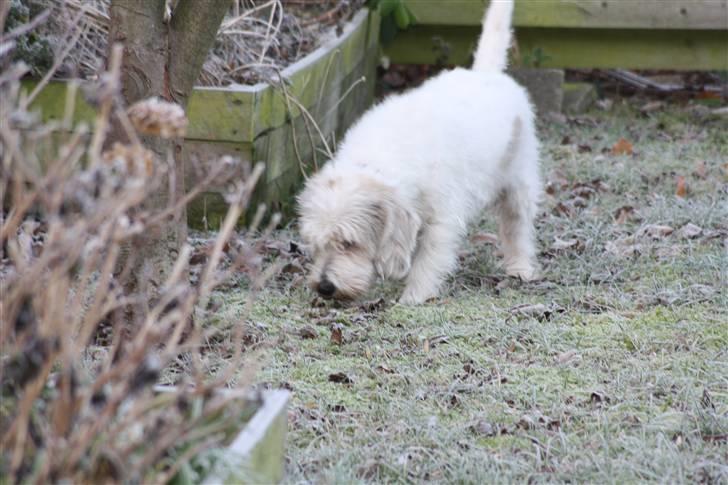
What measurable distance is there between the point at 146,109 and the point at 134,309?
1.93m

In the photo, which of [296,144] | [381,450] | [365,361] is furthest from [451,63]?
[381,450]

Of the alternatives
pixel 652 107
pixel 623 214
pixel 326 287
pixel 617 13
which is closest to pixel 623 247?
pixel 623 214

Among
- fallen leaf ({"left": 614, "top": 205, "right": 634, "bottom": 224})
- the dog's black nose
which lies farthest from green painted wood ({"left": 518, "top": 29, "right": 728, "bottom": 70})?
the dog's black nose

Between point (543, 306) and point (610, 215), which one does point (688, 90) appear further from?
point (543, 306)

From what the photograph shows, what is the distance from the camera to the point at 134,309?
3.99m

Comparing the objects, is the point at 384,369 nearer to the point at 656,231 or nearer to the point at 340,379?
the point at 340,379

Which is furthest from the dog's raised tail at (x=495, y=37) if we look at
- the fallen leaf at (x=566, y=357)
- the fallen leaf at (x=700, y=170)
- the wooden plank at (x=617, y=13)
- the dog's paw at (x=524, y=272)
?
the wooden plank at (x=617, y=13)

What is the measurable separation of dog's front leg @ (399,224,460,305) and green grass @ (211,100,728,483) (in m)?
0.12

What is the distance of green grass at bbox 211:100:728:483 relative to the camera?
3.31 meters

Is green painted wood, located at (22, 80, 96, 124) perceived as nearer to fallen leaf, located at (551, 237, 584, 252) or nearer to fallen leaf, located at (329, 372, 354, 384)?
fallen leaf, located at (551, 237, 584, 252)

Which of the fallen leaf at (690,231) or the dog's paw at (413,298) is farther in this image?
the fallen leaf at (690,231)

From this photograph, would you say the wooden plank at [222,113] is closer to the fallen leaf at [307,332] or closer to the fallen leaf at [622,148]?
the fallen leaf at [307,332]

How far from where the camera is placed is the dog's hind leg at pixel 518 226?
5906mm

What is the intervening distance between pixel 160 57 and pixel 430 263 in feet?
6.05
